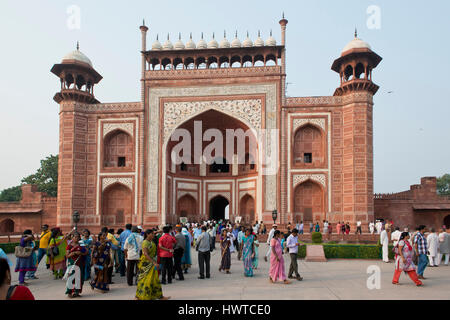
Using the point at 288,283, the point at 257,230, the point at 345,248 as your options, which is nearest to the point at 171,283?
the point at 288,283

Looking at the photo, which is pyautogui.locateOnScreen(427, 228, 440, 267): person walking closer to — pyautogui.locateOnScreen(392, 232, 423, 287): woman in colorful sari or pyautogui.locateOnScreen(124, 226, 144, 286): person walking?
pyautogui.locateOnScreen(392, 232, 423, 287): woman in colorful sari

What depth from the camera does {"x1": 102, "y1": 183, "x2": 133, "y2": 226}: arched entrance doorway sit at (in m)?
25.3

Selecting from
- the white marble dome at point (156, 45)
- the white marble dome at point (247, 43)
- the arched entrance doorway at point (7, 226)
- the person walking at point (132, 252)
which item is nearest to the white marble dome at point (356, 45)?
the white marble dome at point (247, 43)

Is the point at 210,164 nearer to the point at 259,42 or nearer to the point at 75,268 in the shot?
the point at 259,42

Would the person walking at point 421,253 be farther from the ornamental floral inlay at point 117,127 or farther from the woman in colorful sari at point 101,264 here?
the ornamental floral inlay at point 117,127

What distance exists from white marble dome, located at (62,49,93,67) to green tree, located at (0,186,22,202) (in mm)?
26353

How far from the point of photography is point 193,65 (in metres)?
26.4

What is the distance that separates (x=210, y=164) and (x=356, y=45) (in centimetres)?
1343

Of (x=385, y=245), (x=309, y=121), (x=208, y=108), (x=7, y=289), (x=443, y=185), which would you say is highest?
(x=208, y=108)

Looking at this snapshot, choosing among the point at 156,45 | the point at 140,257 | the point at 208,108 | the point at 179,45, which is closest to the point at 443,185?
the point at 208,108

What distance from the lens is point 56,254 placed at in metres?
9.02

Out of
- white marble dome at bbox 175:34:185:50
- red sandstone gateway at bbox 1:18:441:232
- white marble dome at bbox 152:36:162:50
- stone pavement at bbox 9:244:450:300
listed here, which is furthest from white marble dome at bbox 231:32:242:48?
stone pavement at bbox 9:244:450:300

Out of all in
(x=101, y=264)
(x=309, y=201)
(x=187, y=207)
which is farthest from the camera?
(x=187, y=207)
